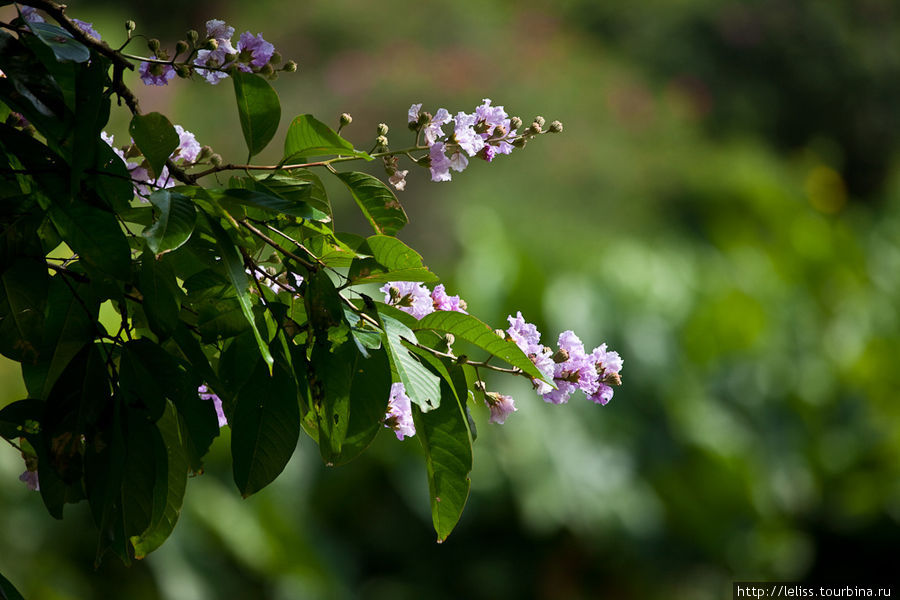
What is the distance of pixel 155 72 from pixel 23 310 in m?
0.22

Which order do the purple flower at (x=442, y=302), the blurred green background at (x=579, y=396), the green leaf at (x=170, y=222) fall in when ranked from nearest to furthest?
1. the green leaf at (x=170, y=222)
2. the purple flower at (x=442, y=302)
3. the blurred green background at (x=579, y=396)

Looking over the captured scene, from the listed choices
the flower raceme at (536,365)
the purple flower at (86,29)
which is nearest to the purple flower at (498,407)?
the flower raceme at (536,365)

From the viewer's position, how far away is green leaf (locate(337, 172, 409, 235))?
779 millimetres

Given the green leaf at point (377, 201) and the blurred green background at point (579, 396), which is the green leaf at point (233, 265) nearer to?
the green leaf at point (377, 201)

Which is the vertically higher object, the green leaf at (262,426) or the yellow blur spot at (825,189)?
the green leaf at (262,426)

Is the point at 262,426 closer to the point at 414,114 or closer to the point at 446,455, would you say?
the point at 446,455

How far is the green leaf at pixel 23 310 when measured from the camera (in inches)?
28.5

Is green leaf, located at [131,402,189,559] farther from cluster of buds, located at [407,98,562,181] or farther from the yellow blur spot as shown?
the yellow blur spot

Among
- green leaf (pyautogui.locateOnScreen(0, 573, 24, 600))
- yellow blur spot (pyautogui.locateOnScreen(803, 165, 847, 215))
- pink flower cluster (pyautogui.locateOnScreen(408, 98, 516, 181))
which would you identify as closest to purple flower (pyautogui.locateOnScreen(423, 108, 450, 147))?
pink flower cluster (pyautogui.locateOnScreen(408, 98, 516, 181))

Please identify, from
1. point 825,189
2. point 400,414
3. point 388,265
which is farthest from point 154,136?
point 825,189

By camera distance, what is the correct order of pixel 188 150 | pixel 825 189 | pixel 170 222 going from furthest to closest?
pixel 825 189, pixel 188 150, pixel 170 222

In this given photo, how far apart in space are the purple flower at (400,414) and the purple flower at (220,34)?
1.01 feet

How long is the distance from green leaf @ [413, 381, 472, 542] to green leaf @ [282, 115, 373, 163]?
7.9 inches

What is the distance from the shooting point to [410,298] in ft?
2.61
